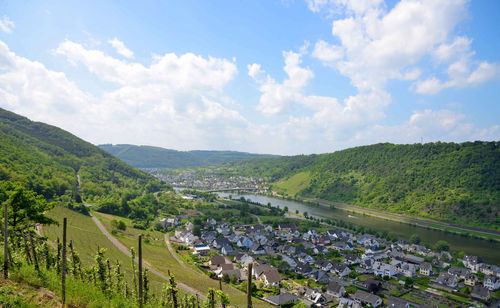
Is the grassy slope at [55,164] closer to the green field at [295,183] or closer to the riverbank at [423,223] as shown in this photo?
the green field at [295,183]

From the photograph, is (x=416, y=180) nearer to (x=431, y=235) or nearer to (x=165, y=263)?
(x=431, y=235)

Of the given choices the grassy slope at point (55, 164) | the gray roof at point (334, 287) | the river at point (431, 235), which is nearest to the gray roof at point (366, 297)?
the gray roof at point (334, 287)

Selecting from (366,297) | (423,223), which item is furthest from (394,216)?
(366,297)

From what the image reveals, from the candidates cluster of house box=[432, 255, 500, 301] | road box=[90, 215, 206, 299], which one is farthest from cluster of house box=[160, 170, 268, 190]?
cluster of house box=[432, 255, 500, 301]

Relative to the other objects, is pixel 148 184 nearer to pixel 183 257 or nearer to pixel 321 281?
pixel 183 257

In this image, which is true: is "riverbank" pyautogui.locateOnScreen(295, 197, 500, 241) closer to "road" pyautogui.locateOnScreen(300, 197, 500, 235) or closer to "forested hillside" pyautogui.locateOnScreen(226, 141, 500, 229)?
"road" pyautogui.locateOnScreen(300, 197, 500, 235)
